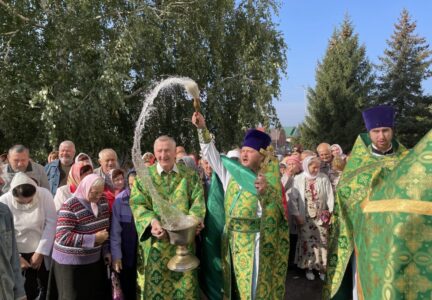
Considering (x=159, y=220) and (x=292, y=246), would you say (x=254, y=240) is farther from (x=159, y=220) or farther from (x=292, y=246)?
(x=292, y=246)

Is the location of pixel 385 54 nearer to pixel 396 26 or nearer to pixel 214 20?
pixel 396 26

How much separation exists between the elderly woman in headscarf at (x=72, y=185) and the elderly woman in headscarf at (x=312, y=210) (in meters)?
2.88

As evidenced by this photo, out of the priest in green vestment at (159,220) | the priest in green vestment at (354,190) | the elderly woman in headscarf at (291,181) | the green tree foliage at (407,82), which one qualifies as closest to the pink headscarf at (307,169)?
the elderly woman in headscarf at (291,181)

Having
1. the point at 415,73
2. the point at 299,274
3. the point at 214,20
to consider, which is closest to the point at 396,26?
the point at 415,73

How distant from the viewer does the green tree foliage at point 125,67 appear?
11.8 meters

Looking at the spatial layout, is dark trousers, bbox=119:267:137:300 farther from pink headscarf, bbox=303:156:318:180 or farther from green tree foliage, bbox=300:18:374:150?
green tree foliage, bbox=300:18:374:150

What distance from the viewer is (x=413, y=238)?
4.84 feet

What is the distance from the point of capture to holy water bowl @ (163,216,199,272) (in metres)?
3.45

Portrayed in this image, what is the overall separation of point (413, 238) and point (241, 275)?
2.57 m

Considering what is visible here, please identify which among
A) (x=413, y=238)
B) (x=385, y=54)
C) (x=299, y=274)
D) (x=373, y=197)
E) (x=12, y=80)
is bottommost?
(x=299, y=274)

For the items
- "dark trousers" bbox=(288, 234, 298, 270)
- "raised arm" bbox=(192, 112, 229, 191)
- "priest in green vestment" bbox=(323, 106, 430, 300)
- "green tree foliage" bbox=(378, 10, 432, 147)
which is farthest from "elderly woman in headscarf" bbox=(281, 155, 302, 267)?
"green tree foliage" bbox=(378, 10, 432, 147)

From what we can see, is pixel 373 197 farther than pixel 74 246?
No

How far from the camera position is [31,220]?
13.0 ft

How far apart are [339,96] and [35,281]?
2601cm
